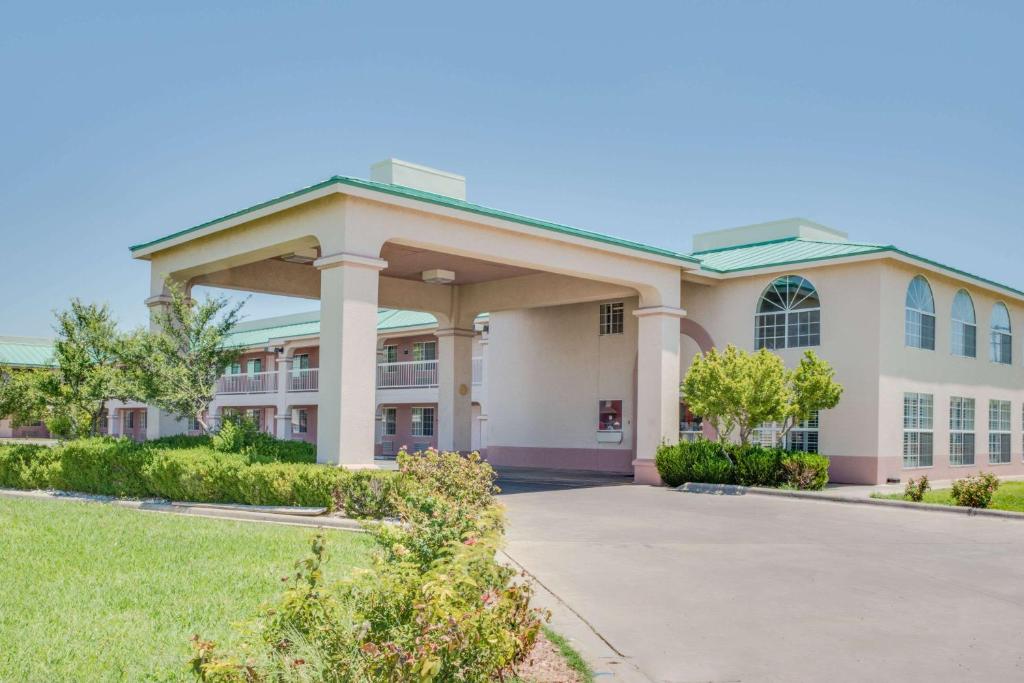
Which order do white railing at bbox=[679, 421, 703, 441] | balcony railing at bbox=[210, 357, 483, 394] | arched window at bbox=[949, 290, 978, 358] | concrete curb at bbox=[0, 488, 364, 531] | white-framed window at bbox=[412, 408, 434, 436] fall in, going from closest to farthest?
concrete curb at bbox=[0, 488, 364, 531] < arched window at bbox=[949, 290, 978, 358] < white railing at bbox=[679, 421, 703, 441] < balcony railing at bbox=[210, 357, 483, 394] < white-framed window at bbox=[412, 408, 434, 436]

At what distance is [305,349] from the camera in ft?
149

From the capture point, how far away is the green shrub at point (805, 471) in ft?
67.0

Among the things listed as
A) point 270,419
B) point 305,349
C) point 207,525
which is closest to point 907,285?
point 207,525

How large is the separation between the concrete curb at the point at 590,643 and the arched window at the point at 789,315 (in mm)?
16556

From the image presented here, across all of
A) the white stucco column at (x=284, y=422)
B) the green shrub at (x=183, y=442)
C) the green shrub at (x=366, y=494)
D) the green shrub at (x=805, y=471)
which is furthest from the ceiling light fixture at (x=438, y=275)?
the white stucco column at (x=284, y=422)

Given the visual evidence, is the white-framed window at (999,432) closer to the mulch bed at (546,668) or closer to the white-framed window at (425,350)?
the white-framed window at (425,350)

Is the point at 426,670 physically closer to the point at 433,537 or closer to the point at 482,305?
the point at 433,537

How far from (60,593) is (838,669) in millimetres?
6456

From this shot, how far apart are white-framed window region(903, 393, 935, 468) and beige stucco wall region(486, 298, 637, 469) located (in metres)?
7.65

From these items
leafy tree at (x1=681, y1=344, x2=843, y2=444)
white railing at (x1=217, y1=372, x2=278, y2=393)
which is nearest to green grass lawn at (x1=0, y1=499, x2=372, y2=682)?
leafy tree at (x1=681, y1=344, x2=843, y2=444)

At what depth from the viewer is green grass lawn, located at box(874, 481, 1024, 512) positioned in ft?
57.4

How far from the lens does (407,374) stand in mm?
39219

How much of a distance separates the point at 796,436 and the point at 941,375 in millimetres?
4736

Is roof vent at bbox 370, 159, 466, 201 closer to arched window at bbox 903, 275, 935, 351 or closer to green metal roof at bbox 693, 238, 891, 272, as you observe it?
green metal roof at bbox 693, 238, 891, 272
